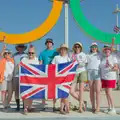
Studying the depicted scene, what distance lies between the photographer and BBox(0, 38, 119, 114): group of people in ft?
22.5

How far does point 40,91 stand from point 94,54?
1.31m

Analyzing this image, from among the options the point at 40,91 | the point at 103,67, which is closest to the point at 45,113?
the point at 40,91

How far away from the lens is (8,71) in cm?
703

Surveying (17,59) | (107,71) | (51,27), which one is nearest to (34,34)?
(51,27)

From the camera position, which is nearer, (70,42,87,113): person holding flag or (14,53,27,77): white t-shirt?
(70,42,87,113): person holding flag

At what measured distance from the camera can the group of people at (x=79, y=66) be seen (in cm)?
685

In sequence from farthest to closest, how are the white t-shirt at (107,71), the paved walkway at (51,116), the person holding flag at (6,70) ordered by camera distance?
the person holding flag at (6,70), the white t-shirt at (107,71), the paved walkway at (51,116)

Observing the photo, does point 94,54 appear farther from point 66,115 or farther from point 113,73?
point 66,115

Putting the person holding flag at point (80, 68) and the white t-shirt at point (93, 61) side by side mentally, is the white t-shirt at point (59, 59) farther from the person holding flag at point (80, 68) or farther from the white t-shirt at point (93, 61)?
the white t-shirt at point (93, 61)

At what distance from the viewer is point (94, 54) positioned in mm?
6914

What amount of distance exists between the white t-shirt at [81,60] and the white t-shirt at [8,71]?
4.24ft

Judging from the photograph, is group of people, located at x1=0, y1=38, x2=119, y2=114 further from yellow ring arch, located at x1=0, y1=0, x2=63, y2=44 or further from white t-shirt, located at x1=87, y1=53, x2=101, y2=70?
yellow ring arch, located at x1=0, y1=0, x2=63, y2=44

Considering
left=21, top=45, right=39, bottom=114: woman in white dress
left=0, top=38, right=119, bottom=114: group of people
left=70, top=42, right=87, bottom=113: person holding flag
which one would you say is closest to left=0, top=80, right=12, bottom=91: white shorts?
left=0, top=38, right=119, bottom=114: group of people

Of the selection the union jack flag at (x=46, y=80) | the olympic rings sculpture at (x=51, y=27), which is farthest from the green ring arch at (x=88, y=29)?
the union jack flag at (x=46, y=80)
